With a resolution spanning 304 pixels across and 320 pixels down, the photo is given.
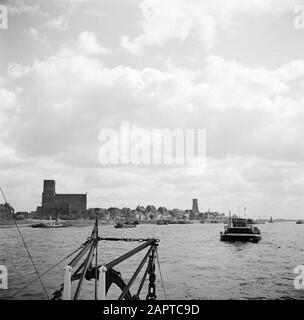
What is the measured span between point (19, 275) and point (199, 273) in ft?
56.8

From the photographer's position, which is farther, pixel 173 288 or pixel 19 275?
pixel 19 275

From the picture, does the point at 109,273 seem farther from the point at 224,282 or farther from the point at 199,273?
the point at 199,273

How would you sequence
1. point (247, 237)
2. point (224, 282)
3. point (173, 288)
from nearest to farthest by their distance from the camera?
1. point (173, 288)
2. point (224, 282)
3. point (247, 237)

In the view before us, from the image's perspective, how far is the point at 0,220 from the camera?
153 metres

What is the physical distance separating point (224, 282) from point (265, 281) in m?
3.81
